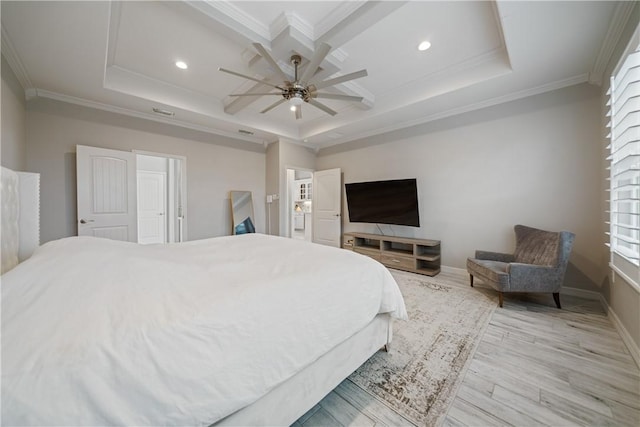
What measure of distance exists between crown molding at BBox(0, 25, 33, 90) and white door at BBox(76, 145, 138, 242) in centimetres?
77

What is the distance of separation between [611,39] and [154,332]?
3997mm

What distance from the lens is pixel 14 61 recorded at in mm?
2264

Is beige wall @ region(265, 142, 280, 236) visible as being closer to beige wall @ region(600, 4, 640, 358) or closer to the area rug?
the area rug

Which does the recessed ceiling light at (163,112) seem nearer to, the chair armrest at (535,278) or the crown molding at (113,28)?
the crown molding at (113,28)

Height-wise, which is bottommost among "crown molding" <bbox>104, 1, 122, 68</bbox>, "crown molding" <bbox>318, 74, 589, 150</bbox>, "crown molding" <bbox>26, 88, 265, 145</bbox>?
"crown molding" <bbox>26, 88, 265, 145</bbox>

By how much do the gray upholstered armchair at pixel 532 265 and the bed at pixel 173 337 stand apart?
1968 millimetres

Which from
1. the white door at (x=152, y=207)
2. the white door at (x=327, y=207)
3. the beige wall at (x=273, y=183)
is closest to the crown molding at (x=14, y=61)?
the white door at (x=152, y=207)

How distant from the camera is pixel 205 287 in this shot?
42.8 inches

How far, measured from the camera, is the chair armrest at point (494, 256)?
3.04 m

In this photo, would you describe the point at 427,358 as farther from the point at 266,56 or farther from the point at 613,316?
the point at 266,56

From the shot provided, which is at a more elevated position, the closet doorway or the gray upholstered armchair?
the closet doorway

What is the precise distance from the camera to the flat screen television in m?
3.99

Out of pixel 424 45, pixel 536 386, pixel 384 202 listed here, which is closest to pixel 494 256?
pixel 384 202

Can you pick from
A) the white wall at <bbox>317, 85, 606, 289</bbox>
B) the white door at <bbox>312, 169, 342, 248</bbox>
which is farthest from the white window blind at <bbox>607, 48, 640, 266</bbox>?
the white door at <bbox>312, 169, 342, 248</bbox>
